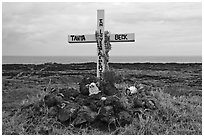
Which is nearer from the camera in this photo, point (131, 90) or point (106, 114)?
point (106, 114)

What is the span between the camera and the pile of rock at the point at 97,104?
5.81m

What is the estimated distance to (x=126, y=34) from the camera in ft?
25.5

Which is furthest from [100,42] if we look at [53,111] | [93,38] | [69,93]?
[53,111]

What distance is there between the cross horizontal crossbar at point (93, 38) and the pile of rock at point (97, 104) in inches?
46.4

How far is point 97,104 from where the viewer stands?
615 cm

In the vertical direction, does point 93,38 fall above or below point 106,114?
above

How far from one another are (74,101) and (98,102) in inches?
23.5

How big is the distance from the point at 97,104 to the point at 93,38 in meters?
2.20

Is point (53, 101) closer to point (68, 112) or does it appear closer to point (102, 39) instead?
point (68, 112)

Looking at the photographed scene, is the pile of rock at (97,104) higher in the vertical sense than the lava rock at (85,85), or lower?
lower

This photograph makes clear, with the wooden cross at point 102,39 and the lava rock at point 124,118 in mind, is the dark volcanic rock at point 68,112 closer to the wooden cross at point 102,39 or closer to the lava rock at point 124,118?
the lava rock at point 124,118

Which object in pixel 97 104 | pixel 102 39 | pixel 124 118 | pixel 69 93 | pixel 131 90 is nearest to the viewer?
pixel 124 118

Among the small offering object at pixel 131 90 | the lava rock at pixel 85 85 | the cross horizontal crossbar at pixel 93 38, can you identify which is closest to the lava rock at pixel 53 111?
the lava rock at pixel 85 85

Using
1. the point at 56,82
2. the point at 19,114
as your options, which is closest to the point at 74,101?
the point at 19,114
